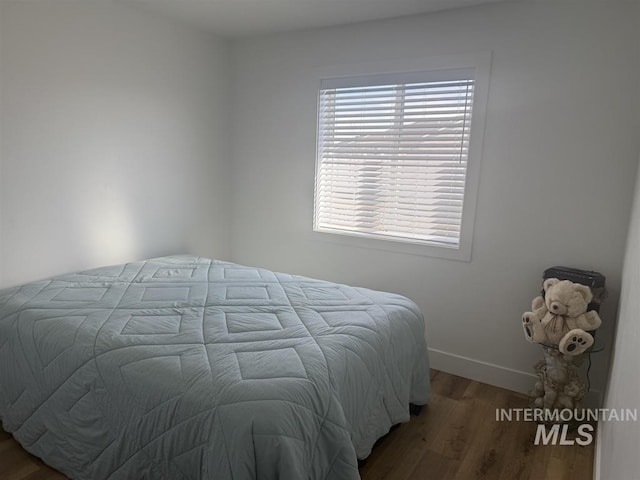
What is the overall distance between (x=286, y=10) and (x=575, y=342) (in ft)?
8.79

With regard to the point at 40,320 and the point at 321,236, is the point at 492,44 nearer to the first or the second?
the point at 321,236

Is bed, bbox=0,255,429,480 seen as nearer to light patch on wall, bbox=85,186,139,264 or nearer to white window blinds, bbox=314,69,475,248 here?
light patch on wall, bbox=85,186,139,264

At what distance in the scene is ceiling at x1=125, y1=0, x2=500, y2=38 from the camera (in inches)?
108

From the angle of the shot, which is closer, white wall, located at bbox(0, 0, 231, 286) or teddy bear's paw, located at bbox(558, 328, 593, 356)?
teddy bear's paw, located at bbox(558, 328, 593, 356)

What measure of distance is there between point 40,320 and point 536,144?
2817mm

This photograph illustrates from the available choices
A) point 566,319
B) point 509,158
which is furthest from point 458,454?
point 509,158

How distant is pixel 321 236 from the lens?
351 centimetres

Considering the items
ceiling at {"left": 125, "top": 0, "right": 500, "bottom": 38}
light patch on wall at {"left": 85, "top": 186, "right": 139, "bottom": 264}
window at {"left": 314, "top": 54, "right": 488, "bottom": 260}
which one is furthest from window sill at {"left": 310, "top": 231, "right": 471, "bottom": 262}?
ceiling at {"left": 125, "top": 0, "right": 500, "bottom": 38}

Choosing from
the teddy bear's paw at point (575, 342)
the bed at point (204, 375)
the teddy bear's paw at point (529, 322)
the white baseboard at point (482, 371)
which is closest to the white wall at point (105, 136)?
the bed at point (204, 375)

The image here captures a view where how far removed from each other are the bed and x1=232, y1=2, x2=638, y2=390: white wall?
2.32 ft

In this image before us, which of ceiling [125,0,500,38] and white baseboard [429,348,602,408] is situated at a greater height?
ceiling [125,0,500,38]

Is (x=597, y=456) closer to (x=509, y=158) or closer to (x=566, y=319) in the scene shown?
(x=566, y=319)

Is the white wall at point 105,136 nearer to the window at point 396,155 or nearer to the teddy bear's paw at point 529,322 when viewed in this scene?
the window at point 396,155

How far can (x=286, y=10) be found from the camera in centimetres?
292
